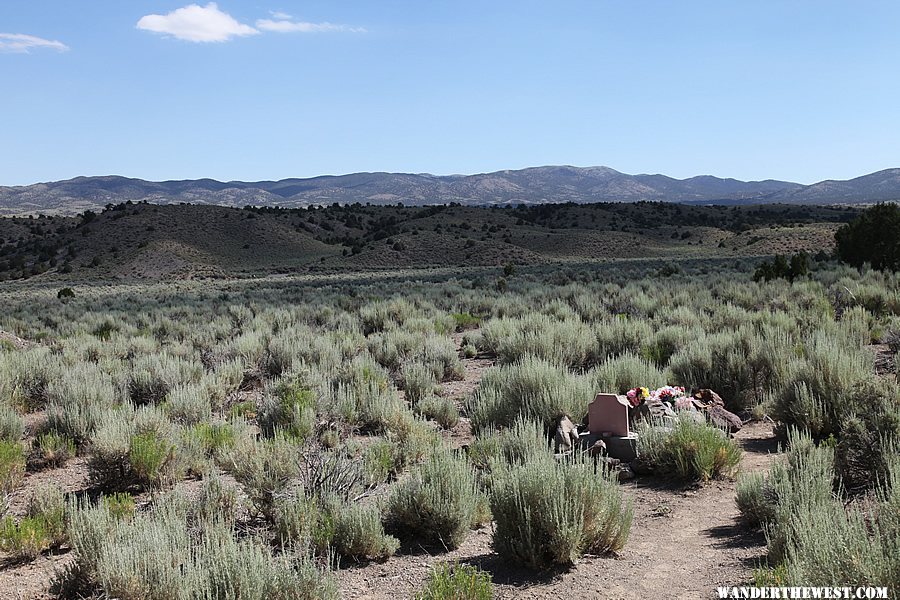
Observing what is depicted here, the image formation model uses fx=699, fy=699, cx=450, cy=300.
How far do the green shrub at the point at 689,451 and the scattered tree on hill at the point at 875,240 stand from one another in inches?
769

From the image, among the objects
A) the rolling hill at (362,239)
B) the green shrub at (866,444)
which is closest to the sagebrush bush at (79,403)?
the green shrub at (866,444)

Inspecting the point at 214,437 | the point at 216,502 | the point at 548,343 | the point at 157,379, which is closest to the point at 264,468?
the point at 216,502

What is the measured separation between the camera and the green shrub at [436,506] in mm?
5391

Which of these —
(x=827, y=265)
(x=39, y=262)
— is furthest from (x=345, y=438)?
(x=39, y=262)

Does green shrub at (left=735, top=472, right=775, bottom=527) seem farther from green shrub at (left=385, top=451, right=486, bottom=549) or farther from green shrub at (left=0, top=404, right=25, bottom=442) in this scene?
green shrub at (left=0, top=404, right=25, bottom=442)

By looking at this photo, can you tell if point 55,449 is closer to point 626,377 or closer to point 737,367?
point 626,377

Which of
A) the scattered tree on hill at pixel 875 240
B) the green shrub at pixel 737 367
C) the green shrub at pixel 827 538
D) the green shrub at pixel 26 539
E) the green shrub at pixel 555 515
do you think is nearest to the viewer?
the green shrub at pixel 827 538

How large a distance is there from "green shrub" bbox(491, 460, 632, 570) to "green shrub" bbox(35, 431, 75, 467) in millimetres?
5409

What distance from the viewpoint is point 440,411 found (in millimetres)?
9070

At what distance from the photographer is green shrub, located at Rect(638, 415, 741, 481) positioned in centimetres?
657

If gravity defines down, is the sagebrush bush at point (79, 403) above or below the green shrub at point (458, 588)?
below

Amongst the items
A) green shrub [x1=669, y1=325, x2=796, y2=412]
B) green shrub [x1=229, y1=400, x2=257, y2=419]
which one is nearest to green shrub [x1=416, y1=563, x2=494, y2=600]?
green shrub [x1=229, y1=400, x2=257, y2=419]

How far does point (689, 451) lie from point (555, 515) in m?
Result: 2.54

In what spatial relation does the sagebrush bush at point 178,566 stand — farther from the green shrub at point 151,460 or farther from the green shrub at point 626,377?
the green shrub at point 626,377
